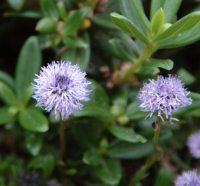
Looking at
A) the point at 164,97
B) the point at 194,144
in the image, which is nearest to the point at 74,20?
the point at 164,97

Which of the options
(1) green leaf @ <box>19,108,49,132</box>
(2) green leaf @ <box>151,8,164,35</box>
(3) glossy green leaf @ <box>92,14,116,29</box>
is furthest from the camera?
(3) glossy green leaf @ <box>92,14,116,29</box>

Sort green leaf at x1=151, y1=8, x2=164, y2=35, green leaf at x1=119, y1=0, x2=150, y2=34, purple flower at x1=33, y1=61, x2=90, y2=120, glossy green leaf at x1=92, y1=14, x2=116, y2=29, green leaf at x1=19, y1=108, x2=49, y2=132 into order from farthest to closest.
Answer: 1. glossy green leaf at x1=92, y1=14, x2=116, y2=29
2. green leaf at x1=19, y1=108, x2=49, y2=132
3. green leaf at x1=119, y1=0, x2=150, y2=34
4. green leaf at x1=151, y1=8, x2=164, y2=35
5. purple flower at x1=33, y1=61, x2=90, y2=120

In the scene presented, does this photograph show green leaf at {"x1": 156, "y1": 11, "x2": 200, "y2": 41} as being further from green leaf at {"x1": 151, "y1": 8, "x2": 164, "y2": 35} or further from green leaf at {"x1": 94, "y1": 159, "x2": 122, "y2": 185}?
green leaf at {"x1": 94, "y1": 159, "x2": 122, "y2": 185}

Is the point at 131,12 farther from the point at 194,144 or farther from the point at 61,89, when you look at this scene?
the point at 194,144

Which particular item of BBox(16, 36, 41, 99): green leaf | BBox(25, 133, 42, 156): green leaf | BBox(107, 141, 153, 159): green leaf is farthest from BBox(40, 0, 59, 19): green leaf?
BBox(107, 141, 153, 159): green leaf

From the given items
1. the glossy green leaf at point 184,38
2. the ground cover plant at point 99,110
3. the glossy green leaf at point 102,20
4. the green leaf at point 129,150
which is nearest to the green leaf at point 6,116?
the ground cover plant at point 99,110

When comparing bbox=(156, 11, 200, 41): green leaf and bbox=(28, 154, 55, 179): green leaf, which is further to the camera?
bbox=(28, 154, 55, 179): green leaf

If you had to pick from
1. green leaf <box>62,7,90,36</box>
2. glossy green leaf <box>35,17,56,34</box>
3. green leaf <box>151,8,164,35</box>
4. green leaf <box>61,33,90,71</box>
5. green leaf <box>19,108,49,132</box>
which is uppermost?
green leaf <box>151,8,164,35</box>

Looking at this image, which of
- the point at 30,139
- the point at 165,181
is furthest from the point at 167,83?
the point at 30,139
